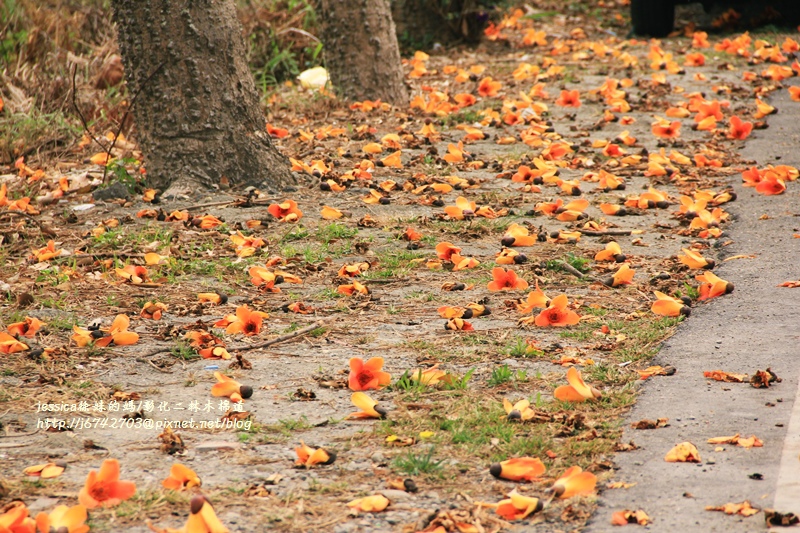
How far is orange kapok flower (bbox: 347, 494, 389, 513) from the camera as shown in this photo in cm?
216

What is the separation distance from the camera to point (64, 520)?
204cm

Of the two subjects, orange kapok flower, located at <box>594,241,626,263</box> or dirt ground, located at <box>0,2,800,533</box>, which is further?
orange kapok flower, located at <box>594,241,626,263</box>

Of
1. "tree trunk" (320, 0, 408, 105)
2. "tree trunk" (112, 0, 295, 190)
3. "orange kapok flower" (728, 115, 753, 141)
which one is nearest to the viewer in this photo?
"tree trunk" (112, 0, 295, 190)

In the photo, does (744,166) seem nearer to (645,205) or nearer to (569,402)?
(645,205)

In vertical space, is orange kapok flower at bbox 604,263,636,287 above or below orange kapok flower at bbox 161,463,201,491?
below

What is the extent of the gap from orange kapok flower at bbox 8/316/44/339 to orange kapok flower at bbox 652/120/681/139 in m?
4.24

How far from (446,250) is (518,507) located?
2088mm

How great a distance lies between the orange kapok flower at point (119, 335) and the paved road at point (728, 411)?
173 cm

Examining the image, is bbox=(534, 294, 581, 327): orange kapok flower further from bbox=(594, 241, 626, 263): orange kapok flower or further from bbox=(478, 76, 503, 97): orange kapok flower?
bbox=(478, 76, 503, 97): orange kapok flower

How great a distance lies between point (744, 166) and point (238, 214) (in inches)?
118

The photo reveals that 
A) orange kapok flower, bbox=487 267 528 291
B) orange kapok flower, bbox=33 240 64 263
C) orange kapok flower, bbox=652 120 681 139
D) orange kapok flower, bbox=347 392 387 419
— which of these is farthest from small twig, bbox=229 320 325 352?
orange kapok flower, bbox=652 120 681 139

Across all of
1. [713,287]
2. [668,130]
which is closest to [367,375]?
[713,287]

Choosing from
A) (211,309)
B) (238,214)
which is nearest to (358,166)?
(238,214)

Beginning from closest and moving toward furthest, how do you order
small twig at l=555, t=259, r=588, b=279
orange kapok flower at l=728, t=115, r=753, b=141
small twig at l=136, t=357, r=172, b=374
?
small twig at l=136, t=357, r=172, b=374 < small twig at l=555, t=259, r=588, b=279 < orange kapok flower at l=728, t=115, r=753, b=141
